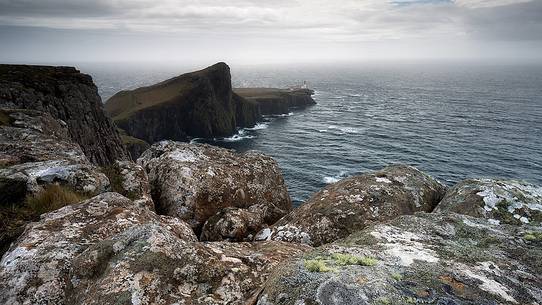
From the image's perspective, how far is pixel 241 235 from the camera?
13680 mm

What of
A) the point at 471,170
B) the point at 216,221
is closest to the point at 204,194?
the point at 216,221

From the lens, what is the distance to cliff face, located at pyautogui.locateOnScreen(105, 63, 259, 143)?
12825cm

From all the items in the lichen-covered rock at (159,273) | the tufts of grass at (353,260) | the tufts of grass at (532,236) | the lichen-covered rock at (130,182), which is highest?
the tufts of grass at (353,260)

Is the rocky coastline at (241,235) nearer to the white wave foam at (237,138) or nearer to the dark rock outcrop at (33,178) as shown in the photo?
the dark rock outcrop at (33,178)

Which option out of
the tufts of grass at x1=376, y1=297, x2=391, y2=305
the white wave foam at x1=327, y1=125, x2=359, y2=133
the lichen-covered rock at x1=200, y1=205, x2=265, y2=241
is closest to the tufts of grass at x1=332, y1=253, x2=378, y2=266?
the tufts of grass at x1=376, y1=297, x2=391, y2=305

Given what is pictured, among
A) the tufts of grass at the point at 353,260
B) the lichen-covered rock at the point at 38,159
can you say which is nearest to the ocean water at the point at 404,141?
the lichen-covered rock at the point at 38,159

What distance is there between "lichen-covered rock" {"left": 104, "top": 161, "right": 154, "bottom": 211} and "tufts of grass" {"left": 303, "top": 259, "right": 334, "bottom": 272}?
917cm

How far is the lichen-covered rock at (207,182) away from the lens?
15641 mm

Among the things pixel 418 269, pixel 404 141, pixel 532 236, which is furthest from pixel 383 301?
pixel 404 141

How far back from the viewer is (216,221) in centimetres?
1414

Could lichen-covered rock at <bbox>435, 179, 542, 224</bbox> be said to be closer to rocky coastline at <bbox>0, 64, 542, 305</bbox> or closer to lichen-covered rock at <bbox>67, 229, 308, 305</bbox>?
rocky coastline at <bbox>0, 64, 542, 305</bbox>

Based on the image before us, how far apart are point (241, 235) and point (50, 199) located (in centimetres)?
697

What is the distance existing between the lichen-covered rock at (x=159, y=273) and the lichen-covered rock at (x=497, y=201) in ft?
27.9

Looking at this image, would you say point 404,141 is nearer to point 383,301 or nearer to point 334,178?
point 334,178
